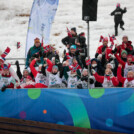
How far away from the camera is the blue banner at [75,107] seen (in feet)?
19.6

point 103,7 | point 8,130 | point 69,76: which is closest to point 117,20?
point 103,7

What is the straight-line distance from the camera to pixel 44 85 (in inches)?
296

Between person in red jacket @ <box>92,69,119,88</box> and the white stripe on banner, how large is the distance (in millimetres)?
3116

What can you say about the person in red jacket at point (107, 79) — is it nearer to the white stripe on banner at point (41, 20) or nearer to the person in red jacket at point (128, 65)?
the person in red jacket at point (128, 65)

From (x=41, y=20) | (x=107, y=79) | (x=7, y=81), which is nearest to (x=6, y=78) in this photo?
(x=7, y=81)

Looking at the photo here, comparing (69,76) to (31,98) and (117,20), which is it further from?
(117,20)

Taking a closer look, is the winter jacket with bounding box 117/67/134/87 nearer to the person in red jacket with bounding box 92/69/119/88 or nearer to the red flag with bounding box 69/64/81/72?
the person in red jacket with bounding box 92/69/119/88

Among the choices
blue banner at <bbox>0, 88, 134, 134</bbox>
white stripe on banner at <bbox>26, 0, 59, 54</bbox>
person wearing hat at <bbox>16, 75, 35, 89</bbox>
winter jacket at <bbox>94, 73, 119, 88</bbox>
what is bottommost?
blue banner at <bbox>0, 88, 134, 134</bbox>

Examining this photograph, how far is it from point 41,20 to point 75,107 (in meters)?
4.13

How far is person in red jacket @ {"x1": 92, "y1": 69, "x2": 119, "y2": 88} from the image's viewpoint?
6.87 metres

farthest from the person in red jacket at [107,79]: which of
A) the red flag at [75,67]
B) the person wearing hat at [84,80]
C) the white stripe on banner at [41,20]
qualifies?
the white stripe on banner at [41,20]

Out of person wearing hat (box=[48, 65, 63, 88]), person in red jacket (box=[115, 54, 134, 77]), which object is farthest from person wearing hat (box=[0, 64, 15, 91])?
person in red jacket (box=[115, 54, 134, 77])

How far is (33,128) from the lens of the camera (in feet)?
22.3

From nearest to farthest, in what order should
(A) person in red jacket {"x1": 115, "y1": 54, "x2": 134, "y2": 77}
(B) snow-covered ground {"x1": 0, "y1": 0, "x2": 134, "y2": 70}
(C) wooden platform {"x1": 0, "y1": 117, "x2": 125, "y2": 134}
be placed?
(C) wooden platform {"x1": 0, "y1": 117, "x2": 125, "y2": 134} → (A) person in red jacket {"x1": 115, "y1": 54, "x2": 134, "y2": 77} → (B) snow-covered ground {"x1": 0, "y1": 0, "x2": 134, "y2": 70}
